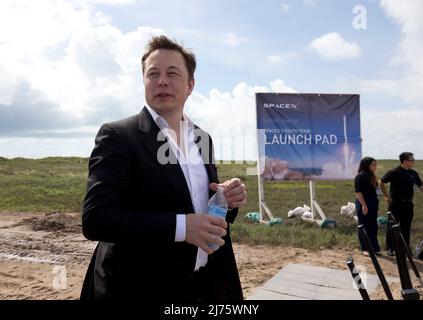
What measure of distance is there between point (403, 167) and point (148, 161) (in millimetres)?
7139

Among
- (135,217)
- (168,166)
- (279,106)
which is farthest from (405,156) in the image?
(135,217)

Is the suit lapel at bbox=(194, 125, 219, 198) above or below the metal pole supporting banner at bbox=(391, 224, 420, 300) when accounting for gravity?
above

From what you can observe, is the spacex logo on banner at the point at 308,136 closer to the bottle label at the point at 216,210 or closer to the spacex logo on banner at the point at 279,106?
the spacex logo on banner at the point at 279,106

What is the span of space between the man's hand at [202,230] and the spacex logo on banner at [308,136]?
8.88m

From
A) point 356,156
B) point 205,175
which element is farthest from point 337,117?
point 205,175

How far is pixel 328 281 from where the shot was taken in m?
5.82

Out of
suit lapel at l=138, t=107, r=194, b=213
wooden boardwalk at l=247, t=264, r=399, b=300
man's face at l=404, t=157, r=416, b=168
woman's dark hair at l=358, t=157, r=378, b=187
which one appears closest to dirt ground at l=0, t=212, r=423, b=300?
wooden boardwalk at l=247, t=264, r=399, b=300

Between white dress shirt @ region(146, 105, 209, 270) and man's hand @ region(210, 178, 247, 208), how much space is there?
0.07m

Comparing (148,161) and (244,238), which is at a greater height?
(148,161)

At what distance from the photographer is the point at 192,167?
190 cm

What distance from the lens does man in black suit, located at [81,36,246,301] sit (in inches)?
60.4

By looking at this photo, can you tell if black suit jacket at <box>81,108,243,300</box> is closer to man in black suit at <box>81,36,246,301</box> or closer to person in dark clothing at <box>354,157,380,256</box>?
man in black suit at <box>81,36,246,301</box>

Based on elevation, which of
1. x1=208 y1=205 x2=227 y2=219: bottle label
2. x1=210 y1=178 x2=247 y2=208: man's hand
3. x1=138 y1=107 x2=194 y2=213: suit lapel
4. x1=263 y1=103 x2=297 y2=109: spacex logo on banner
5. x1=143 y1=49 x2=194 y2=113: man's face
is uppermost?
x1=263 y1=103 x2=297 y2=109: spacex logo on banner

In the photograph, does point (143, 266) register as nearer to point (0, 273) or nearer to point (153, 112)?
point (153, 112)
